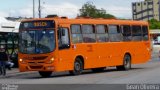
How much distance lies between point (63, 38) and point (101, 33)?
4090 mm

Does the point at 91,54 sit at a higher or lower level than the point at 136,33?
lower

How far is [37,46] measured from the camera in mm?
25531

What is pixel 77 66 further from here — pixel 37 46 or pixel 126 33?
pixel 126 33

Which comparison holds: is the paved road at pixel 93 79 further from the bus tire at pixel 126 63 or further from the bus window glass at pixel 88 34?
the bus tire at pixel 126 63

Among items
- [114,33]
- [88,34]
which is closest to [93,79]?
[88,34]

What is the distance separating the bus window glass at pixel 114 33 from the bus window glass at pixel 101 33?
0.44 metres

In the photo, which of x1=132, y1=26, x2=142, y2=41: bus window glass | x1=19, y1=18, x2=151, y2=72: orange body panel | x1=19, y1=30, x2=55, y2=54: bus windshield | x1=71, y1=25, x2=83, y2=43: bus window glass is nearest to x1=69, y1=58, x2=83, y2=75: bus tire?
x1=19, y1=18, x2=151, y2=72: orange body panel

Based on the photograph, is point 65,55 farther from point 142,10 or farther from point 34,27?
point 142,10

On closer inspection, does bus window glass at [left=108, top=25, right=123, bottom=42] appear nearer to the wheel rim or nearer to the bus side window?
the wheel rim

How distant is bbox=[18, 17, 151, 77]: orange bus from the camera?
2536 centimetres

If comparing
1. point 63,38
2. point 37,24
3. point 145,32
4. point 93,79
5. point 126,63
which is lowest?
point 93,79

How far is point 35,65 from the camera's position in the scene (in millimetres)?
25594

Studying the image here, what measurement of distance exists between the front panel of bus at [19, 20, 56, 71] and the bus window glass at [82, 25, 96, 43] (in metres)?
2.80

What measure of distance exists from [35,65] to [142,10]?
176m
